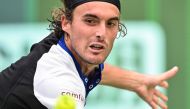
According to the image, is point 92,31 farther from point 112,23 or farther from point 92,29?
point 112,23

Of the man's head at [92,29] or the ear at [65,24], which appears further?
the ear at [65,24]

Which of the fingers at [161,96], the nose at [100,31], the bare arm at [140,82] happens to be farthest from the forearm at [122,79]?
the nose at [100,31]

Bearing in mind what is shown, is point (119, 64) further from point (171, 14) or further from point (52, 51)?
point (52, 51)

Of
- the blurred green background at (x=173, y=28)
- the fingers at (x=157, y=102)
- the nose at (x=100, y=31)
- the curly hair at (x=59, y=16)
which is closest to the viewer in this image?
the nose at (x=100, y=31)

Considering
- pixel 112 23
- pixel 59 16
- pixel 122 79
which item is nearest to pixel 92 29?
pixel 112 23

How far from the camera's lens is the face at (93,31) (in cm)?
321

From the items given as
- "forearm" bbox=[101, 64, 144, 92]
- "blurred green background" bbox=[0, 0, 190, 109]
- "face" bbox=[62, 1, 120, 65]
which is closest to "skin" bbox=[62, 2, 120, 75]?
"face" bbox=[62, 1, 120, 65]

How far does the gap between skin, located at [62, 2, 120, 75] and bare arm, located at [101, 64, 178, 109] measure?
0.88 m

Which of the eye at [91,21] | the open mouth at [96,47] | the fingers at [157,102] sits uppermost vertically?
the eye at [91,21]

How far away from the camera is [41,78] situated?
A: 121 inches

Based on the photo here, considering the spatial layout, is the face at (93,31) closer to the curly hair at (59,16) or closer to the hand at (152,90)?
the curly hair at (59,16)

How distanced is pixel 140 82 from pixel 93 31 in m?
1.08

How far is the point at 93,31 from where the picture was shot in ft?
10.5

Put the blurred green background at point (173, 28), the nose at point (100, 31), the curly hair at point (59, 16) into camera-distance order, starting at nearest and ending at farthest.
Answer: the nose at point (100, 31) → the curly hair at point (59, 16) → the blurred green background at point (173, 28)
